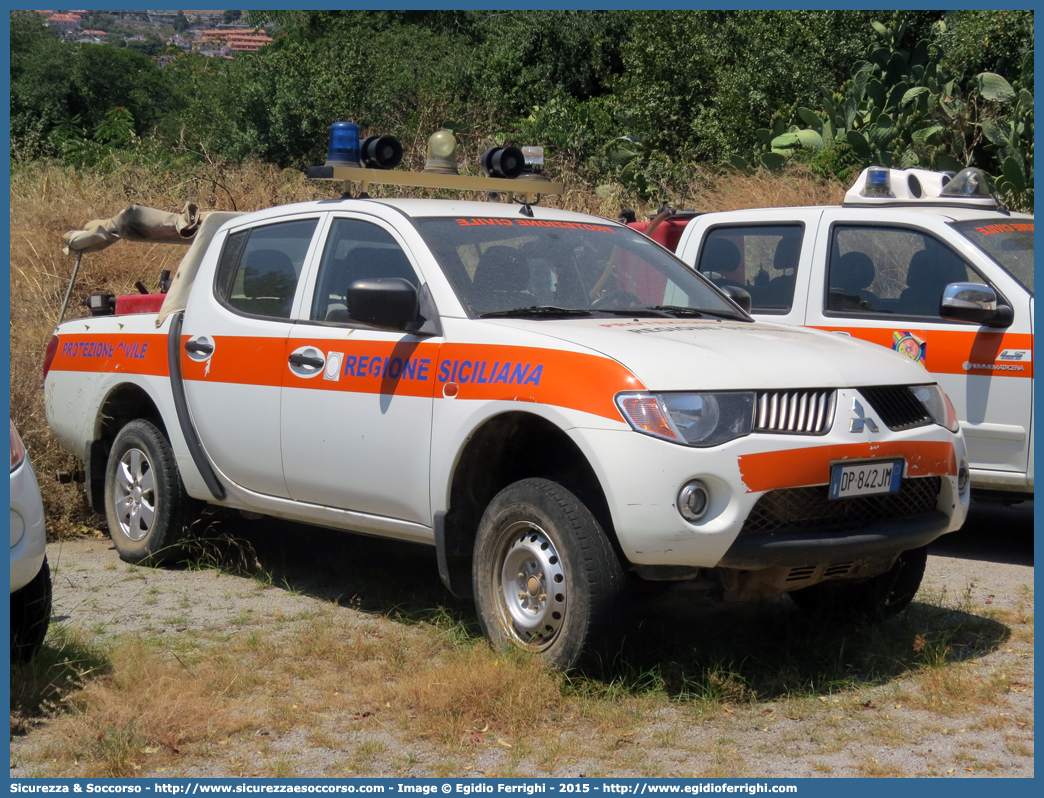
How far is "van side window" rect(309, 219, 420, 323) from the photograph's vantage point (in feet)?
17.8

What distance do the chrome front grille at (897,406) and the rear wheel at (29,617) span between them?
3.18 meters

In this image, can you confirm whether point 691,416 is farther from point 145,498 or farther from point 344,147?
point 145,498

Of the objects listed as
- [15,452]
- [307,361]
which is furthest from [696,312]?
[15,452]

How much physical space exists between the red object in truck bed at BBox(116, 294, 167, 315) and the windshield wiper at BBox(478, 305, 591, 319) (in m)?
2.75

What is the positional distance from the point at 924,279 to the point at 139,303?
4643 millimetres

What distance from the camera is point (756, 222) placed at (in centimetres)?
772

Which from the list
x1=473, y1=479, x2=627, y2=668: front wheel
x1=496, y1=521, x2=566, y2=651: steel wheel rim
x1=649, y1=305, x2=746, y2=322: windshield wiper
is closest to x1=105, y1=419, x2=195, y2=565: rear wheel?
x1=473, y1=479, x2=627, y2=668: front wheel

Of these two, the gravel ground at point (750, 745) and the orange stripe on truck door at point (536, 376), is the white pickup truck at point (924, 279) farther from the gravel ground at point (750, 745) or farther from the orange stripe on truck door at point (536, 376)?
the orange stripe on truck door at point (536, 376)

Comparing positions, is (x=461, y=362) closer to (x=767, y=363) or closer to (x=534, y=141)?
(x=767, y=363)

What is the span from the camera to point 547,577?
4504 millimetres

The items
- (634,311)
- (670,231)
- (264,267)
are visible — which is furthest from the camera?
(670,231)

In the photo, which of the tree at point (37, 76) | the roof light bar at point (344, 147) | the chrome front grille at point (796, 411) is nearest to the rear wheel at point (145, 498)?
the roof light bar at point (344, 147)

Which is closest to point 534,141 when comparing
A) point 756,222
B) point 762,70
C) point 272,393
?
point 762,70

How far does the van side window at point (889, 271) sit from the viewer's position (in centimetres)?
683
